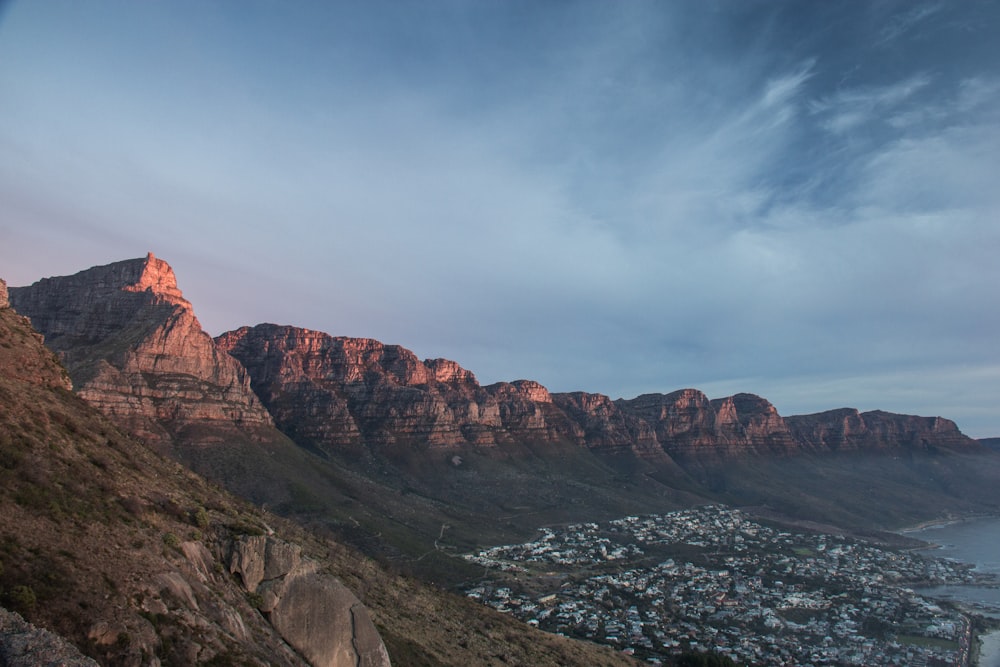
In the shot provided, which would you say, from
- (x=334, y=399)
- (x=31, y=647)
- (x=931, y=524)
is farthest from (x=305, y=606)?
(x=931, y=524)

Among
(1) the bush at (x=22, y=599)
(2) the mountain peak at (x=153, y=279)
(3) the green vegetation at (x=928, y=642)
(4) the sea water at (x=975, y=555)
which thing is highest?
(2) the mountain peak at (x=153, y=279)

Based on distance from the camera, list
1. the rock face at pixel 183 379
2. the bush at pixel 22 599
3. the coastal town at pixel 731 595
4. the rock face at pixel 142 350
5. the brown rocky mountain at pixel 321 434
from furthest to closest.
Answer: the rock face at pixel 183 379 < the rock face at pixel 142 350 < the brown rocky mountain at pixel 321 434 < the coastal town at pixel 731 595 < the bush at pixel 22 599

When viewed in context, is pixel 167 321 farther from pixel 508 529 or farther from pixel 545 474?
pixel 545 474

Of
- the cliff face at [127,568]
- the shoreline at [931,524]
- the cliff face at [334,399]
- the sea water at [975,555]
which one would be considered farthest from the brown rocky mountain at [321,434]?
the cliff face at [127,568]

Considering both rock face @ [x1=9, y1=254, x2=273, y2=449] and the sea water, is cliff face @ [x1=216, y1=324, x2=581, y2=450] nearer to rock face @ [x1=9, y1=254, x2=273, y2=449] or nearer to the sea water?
rock face @ [x1=9, y1=254, x2=273, y2=449]

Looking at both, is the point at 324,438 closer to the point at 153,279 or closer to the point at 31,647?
the point at 153,279

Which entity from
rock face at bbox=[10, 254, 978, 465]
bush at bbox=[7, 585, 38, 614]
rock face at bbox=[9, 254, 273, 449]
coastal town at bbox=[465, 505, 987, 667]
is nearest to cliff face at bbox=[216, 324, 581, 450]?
rock face at bbox=[10, 254, 978, 465]

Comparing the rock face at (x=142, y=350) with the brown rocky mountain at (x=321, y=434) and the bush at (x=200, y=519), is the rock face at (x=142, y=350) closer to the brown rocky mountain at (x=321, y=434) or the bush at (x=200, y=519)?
the brown rocky mountain at (x=321, y=434)
